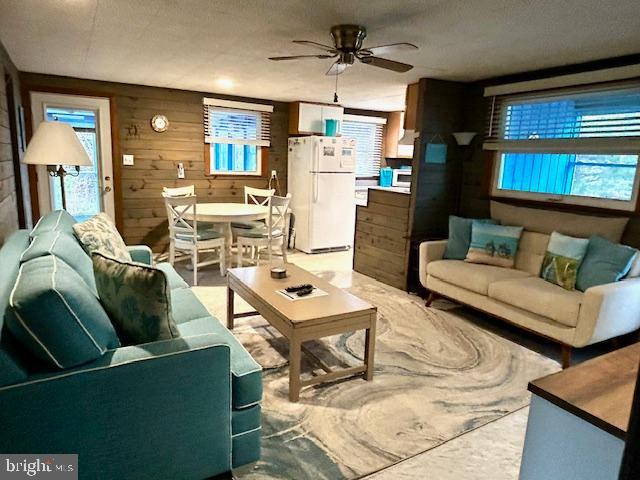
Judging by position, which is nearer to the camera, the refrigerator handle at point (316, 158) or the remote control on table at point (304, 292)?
the remote control on table at point (304, 292)

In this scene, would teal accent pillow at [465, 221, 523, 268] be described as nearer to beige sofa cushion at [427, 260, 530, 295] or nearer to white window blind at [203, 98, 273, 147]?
beige sofa cushion at [427, 260, 530, 295]

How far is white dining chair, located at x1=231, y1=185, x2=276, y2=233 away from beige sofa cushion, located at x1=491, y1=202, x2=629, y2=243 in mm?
2591

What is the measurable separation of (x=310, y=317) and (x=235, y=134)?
161 inches

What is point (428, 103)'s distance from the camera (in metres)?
4.11

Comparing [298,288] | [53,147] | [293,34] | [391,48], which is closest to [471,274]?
[298,288]

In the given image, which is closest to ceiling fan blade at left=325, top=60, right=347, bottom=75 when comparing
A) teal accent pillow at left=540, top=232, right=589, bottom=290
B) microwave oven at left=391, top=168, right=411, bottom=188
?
teal accent pillow at left=540, top=232, right=589, bottom=290

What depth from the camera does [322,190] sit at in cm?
570

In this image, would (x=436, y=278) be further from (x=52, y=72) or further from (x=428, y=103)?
(x=52, y=72)

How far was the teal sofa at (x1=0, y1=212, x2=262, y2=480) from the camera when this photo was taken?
4.21 ft

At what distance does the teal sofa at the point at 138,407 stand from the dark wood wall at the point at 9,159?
1.37m

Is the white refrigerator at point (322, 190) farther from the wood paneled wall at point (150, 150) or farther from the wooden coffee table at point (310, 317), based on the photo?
the wooden coffee table at point (310, 317)

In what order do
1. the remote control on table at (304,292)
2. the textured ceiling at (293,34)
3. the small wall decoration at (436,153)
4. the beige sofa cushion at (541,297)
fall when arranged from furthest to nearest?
the small wall decoration at (436,153) → the beige sofa cushion at (541,297) → the remote control on table at (304,292) → the textured ceiling at (293,34)

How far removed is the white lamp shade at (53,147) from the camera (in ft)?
9.25

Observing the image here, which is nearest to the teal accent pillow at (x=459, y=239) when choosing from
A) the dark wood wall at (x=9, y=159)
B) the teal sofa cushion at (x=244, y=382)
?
the teal sofa cushion at (x=244, y=382)
